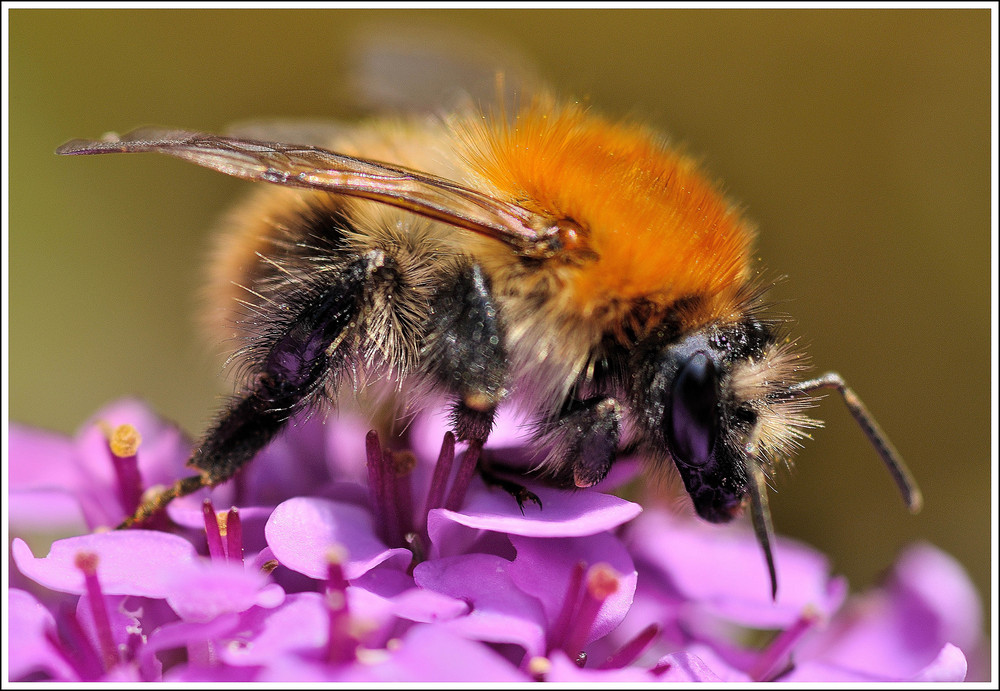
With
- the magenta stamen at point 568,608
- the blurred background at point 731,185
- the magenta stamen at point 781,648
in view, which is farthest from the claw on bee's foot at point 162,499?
the blurred background at point 731,185

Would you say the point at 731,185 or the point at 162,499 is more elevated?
the point at 731,185

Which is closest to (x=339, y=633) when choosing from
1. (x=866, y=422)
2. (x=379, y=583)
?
(x=379, y=583)

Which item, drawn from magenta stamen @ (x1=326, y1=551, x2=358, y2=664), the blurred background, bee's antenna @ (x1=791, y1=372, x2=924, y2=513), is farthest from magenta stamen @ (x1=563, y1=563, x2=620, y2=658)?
the blurred background

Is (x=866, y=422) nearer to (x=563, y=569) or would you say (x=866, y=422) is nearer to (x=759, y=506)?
(x=759, y=506)

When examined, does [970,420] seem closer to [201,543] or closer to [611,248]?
[611,248]

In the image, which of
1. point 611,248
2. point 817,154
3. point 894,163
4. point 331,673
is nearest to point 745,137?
point 817,154

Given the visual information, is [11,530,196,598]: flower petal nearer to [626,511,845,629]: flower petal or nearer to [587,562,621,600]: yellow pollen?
[587,562,621,600]: yellow pollen
